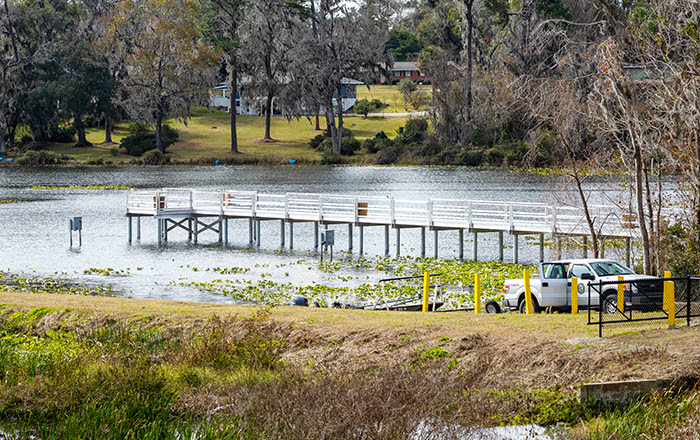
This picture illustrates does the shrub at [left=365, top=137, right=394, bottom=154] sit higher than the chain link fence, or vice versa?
the shrub at [left=365, top=137, right=394, bottom=154]

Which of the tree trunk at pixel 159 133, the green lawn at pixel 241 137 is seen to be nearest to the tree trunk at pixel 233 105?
the green lawn at pixel 241 137

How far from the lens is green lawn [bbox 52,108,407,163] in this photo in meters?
101

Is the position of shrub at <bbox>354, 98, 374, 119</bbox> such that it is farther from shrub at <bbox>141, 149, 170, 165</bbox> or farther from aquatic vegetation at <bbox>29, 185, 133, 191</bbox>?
aquatic vegetation at <bbox>29, 185, 133, 191</bbox>

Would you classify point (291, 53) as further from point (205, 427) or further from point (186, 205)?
point (205, 427)

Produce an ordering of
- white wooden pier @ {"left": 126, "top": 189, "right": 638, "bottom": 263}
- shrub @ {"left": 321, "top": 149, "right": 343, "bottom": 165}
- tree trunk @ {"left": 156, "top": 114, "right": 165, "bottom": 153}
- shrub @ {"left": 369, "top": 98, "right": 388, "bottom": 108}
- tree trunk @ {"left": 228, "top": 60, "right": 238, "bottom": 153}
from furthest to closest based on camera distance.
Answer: shrub @ {"left": 369, "top": 98, "right": 388, "bottom": 108} → tree trunk @ {"left": 228, "top": 60, "right": 238, "bottom": 153} → tree trunk @ {"left": 156, "top": 114, "right": 165, "bottom": 153} → shrub @ {"left": 321, "top": 149, "right": 343, "bottom": 165} → white wooden pier @ {"left": 126, "top": 189, "right": 638, "bottom": 263}

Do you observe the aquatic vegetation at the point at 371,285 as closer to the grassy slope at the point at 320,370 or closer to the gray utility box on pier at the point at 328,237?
the gray utility box on pier at the point at 328,237

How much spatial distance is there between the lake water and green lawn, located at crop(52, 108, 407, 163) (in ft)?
30.0

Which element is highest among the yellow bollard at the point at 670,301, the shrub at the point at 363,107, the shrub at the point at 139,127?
the shrub at the point at 363,107

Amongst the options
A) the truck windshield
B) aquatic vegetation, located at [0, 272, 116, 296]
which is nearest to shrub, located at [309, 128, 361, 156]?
aquatic vegetation, located at [0, 272, 116, 296]

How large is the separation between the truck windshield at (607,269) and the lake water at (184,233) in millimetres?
7723

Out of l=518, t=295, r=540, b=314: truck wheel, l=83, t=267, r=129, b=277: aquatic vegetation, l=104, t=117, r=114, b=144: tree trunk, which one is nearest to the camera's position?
l=518, t=295, r=540, b=314: truck wheel

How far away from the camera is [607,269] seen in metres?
22.7

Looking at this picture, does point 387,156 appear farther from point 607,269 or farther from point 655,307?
point 655,307

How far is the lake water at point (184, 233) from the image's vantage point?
113 ft
